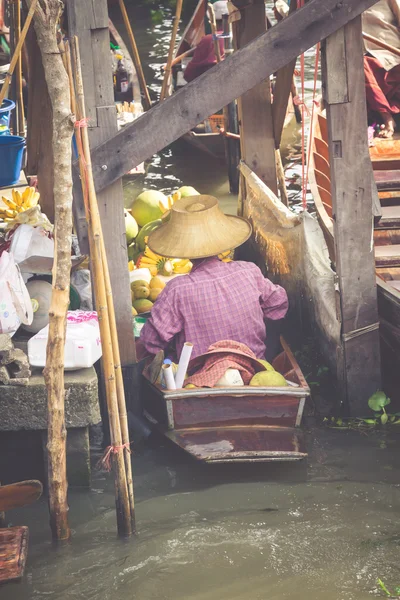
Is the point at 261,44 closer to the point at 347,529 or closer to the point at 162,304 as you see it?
the point at 162,304

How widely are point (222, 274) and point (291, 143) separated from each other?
719 cm

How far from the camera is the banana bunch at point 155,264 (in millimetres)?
6188

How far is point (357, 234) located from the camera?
4453 mm

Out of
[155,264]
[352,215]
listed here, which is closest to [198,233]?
[352,215]

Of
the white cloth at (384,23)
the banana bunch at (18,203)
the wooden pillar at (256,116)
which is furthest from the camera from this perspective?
the white cloth at (384,23)

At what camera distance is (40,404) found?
13.3 feet

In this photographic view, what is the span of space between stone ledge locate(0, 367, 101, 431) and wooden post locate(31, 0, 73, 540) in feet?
1.71

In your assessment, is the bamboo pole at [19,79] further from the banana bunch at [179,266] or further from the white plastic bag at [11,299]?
the white plastic bag at [11,299]

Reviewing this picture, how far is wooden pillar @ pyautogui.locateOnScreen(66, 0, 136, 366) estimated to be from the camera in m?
3.98

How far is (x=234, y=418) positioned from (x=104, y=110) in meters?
1.76

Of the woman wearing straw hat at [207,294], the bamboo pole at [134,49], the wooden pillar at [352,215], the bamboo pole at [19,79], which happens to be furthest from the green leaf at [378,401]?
the bamboo pole at [134,49]

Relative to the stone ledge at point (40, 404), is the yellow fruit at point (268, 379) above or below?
below

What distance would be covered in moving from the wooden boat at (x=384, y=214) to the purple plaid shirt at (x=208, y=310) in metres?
0.76

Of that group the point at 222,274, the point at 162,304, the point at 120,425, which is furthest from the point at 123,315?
the point at 120,425
